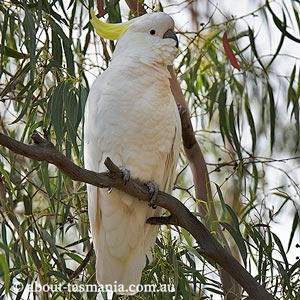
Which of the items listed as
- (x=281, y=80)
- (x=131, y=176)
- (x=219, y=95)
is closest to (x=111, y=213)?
(x=131, y=176)

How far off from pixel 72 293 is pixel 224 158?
1.81 metres

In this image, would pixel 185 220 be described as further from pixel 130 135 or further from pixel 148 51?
pixel 148 51

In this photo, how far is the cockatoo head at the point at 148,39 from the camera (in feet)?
8.99

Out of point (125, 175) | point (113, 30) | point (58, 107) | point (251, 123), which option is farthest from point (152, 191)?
point (251, 123)

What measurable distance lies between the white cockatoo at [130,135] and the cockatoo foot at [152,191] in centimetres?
4

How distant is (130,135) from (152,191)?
184 mm

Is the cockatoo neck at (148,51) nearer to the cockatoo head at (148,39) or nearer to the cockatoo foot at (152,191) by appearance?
the cockatoo head at (148,39)

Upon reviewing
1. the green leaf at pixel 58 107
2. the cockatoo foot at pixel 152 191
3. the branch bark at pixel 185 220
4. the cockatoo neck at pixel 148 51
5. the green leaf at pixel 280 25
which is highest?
the green leaf at pixel 280 25

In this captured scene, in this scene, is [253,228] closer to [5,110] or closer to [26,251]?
[26,251]

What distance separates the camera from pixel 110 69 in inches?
108

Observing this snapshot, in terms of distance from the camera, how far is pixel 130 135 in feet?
8.72

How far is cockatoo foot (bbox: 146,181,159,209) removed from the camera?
2.55 meters

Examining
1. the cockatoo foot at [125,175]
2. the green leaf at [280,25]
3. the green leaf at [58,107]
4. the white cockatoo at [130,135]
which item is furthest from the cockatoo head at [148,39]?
the green leaf at [280,25]

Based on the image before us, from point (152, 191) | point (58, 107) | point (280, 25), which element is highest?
point (280, 25)
